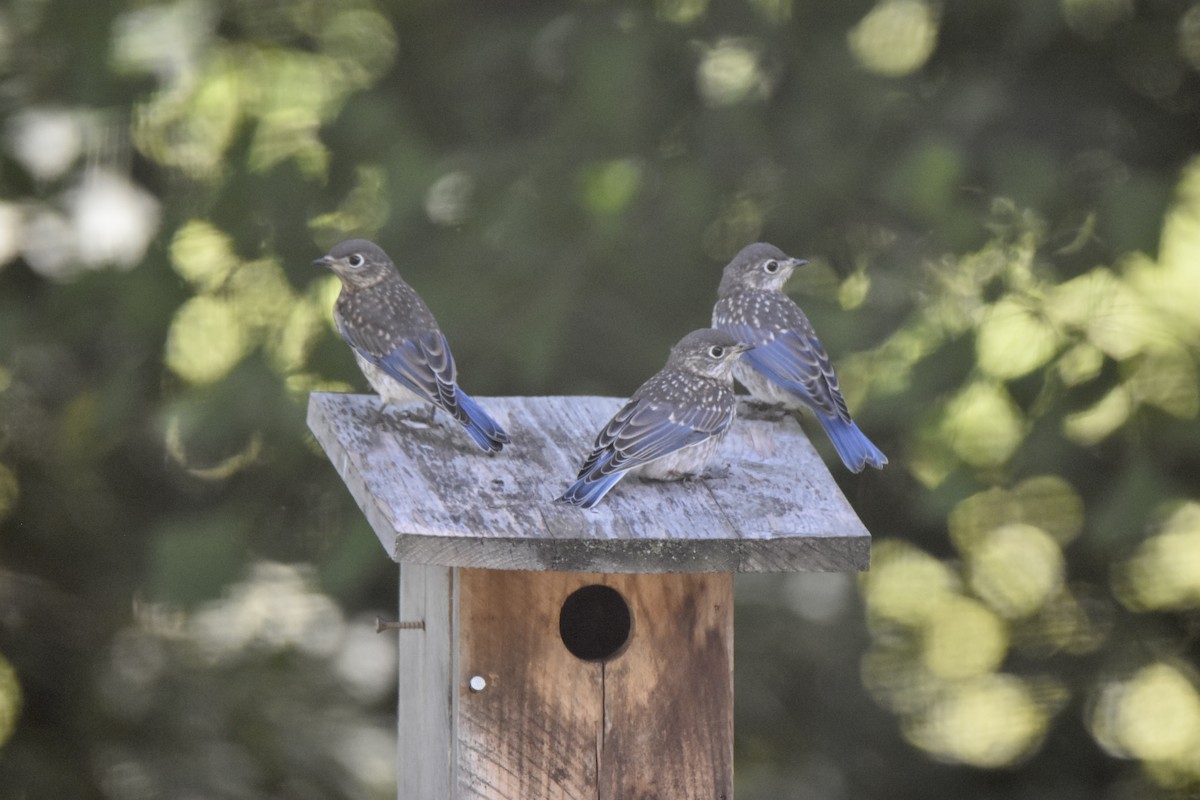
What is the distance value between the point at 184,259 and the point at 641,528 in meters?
1.99

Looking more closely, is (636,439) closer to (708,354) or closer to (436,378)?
(708,354)

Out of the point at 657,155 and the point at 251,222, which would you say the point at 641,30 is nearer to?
the point at 657,155

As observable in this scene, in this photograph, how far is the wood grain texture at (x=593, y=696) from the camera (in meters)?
2.87

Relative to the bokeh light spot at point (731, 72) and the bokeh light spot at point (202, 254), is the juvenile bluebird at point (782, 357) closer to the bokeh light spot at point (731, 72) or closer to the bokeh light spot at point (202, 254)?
the bokeh light spot at point (731, 72)

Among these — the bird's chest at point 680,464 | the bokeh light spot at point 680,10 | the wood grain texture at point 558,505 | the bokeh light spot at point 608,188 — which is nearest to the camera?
the wood grain texture at point 558,505

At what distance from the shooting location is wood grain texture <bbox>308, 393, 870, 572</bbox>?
8.67 feet

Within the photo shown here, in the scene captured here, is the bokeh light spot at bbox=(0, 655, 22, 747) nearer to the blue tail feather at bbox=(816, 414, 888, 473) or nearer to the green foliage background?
the green foliage background

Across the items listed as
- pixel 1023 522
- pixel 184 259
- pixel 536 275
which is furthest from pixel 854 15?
pixel 184 259

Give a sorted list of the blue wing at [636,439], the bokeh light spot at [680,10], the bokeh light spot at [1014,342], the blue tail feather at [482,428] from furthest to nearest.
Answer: the bokeh light spot at [680,10]
the bokeh light spot at [1014,342]
the blue tail feather at [482,428]
the blue wing at [636,439]

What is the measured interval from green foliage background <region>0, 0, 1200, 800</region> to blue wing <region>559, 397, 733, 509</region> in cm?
108

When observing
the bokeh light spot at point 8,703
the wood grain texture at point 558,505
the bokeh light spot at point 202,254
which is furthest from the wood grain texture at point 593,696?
the bokeh light spot at point 8,703

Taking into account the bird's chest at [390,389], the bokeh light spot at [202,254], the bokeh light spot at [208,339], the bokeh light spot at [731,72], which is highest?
the bokeh light spot at [731,72]

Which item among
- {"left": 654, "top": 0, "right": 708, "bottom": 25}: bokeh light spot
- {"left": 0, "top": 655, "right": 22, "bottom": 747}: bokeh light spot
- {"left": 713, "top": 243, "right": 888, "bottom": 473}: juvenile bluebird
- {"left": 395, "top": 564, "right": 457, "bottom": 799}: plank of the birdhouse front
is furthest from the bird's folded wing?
{"left": 0, "top": 655, "right": 22, "bottom": 747}: bokeh light spot

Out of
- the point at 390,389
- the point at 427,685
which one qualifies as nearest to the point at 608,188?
the point at 390,389
